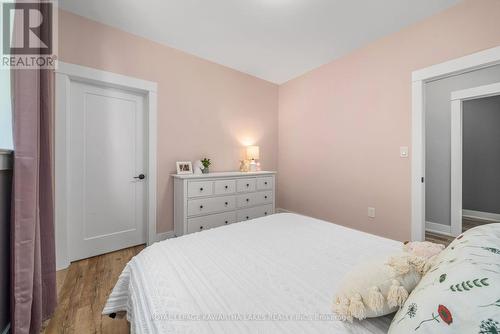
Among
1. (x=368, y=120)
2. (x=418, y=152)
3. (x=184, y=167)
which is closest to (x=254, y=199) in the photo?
(x=184, y=167)

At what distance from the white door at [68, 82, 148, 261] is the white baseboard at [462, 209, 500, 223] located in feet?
18.1

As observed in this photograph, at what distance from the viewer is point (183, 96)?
2.88 m

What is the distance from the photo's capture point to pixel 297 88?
12.0 feet

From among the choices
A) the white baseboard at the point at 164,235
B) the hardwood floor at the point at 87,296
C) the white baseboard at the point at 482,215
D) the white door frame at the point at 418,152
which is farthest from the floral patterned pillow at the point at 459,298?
the white baseboard at the point at 482,215

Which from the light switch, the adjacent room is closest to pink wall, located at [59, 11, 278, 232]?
the adjacent room

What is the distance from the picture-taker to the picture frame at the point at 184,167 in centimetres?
279

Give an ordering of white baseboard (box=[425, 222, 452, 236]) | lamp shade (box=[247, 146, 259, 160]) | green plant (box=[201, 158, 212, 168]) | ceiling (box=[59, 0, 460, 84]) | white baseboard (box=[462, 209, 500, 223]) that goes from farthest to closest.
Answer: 1. white baseboard (box=[462, 209, 500, 223])
2. lamp shade (box=[247, 146, 259, 160])
3. white baseboard (box=[425, 222, 452, 236])
4. green plant (box=[201, 158, 212, 168])
5. ceiling (box=[59, 0, 460, 84])

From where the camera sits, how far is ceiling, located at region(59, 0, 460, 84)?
6.70 feet

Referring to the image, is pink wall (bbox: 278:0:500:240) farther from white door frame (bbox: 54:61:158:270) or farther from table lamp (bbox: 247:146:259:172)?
white door frame (bbox: 54:61:158:270)

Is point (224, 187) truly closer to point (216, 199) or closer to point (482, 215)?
point (216, 199)

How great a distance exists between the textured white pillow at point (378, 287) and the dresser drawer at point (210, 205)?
2.08 m

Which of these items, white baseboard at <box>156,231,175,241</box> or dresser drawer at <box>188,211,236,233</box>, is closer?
dresser drawer at <box>188,211,236,233</box>

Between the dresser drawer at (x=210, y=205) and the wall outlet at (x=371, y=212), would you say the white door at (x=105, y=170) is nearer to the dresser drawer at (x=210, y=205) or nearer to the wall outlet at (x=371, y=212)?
the dresser drawer at (x=210, y=205)

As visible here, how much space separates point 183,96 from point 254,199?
1739 mm
